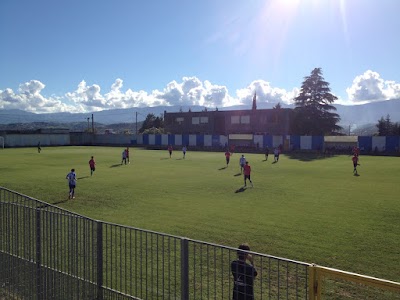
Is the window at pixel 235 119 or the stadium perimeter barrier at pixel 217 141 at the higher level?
the window at pixel 235 119

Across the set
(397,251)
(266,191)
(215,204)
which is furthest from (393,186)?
(397,251)

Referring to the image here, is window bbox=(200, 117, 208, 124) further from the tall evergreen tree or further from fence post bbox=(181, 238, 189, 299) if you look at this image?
fence post bbox=(181, 238, 189, 299)

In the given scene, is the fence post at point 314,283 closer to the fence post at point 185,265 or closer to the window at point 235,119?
the fence post at point 185,265

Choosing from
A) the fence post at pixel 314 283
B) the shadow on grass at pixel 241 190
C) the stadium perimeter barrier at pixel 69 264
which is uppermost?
the fence post at pixel 314 283

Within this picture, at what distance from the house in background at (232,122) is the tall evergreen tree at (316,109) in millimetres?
2975

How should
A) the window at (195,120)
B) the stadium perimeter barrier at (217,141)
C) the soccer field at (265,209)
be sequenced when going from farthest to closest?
the window at (195,120), the stadium perimeter barrier at (217,141), the soccer field at (265,209)

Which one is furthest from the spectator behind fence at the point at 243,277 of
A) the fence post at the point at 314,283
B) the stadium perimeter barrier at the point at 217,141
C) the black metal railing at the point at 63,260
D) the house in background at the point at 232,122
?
the house in background at the point at 232,122

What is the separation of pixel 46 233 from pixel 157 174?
21.6 m

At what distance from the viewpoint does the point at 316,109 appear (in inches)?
2879

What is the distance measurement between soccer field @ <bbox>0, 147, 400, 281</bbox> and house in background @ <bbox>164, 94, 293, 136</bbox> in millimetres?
48688

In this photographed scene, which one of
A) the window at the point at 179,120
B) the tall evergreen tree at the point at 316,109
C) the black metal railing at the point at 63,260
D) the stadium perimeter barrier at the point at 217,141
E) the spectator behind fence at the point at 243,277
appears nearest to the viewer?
the spectator behind fence at the point at 243,277

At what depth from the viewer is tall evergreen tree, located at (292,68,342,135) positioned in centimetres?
7288

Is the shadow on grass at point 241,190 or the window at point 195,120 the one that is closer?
the shadow on grass at point 241,190

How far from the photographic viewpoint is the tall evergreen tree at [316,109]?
72.9 metres
